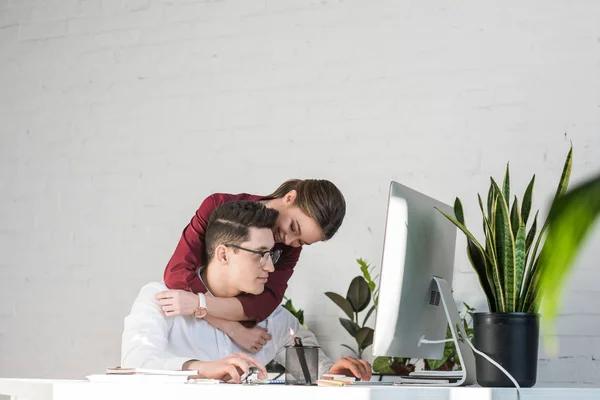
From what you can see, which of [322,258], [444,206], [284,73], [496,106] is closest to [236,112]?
[284,73]

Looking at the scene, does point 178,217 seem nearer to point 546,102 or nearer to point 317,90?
point 317,90

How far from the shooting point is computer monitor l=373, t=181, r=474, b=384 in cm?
148

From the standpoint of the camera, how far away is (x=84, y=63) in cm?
348

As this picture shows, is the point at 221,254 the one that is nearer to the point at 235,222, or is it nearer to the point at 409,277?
the point at 235,222

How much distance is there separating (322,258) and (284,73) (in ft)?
2.66

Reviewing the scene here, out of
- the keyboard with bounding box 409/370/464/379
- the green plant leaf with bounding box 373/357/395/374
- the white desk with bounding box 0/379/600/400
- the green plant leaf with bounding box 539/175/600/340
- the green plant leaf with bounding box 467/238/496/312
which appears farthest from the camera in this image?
the green plant leaf with bounding box 373/357/395/374

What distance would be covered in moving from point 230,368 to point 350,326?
1.12 m

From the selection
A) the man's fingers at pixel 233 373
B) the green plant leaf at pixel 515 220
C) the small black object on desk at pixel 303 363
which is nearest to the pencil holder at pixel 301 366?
the small black object on desk at pixel 303 363

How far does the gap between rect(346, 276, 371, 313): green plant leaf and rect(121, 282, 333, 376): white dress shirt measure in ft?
0.72

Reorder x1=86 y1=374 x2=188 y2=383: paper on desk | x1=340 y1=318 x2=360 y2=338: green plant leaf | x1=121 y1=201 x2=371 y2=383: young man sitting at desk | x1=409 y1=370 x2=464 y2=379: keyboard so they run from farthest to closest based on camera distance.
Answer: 1. x1=340 y1=318 x2=360 y2=338: green plant leaf
2. x1=121 y1=201 x2=371 y2=383: young man sitting at desk
3. x1=409 y1=370 x2=464 y2=379: keyboard
4. x1=86 y1=374 x2=188 y2=383: paper on desk

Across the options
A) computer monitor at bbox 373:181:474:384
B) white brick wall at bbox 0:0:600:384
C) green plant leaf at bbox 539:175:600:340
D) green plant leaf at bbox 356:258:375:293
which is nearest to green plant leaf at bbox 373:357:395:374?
green plant leaf at bbox 356:258:375:293

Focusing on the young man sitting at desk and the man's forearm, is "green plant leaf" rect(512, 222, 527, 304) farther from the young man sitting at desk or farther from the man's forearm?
the man's forearm

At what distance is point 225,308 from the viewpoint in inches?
91.2

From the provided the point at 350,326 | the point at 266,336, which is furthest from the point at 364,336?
the point at 266,336
